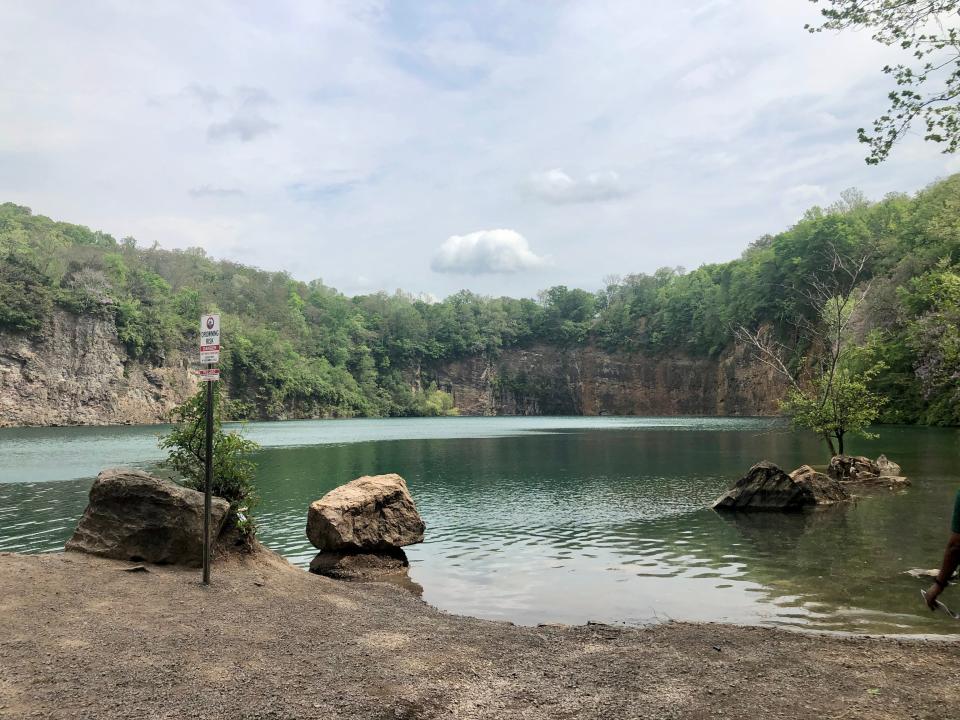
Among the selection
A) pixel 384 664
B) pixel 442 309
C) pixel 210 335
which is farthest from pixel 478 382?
pixel 384 664

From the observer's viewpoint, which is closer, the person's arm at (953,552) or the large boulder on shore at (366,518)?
the person's arm at (953,552)

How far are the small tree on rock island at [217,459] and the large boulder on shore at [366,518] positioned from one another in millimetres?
1833

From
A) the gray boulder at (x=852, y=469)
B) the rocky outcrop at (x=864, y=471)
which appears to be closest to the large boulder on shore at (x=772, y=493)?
the rocky outcrop at (x=864, y=471)

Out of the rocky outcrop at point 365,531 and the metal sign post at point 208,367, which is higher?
the metal sign post at point 208,367

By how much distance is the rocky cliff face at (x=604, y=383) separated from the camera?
358 feet

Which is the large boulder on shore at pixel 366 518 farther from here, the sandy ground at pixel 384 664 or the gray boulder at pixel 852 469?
the gray boulder at pixel 852 469

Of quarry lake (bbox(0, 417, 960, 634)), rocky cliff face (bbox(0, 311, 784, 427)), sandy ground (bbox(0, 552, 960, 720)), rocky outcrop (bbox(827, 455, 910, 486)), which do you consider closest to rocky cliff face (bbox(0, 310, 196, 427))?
rocky cliff face (bbox(0, 311, 784, 427))

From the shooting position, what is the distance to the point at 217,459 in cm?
1301

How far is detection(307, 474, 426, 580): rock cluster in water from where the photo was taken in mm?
14516

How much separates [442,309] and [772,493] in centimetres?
14802

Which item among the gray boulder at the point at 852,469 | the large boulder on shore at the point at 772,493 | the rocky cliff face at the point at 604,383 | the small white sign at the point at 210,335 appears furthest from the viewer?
the rocky cliff face at the point at 604,383

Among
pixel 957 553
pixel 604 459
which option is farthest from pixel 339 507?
pixel 604 459

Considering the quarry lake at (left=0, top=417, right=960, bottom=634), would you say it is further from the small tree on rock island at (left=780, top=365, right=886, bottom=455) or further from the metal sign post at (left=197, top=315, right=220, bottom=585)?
the metal sign post at (left=197, top=315, right=220, bottom=585)

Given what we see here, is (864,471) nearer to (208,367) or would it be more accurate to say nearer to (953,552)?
(953,552)
